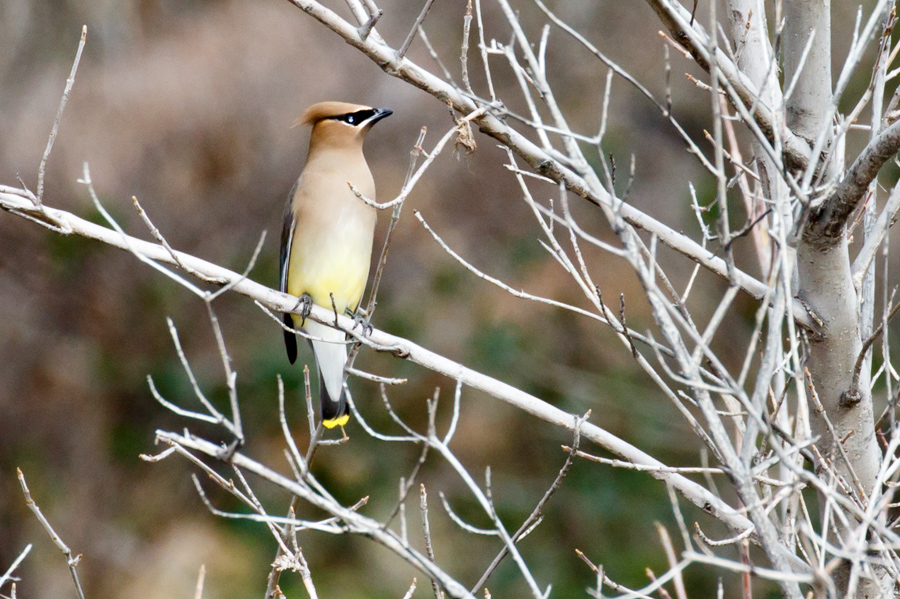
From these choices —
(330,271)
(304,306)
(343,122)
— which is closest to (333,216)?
(330,271)

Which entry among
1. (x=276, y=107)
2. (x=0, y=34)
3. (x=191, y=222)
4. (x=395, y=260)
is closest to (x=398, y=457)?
(x=395, y=260)

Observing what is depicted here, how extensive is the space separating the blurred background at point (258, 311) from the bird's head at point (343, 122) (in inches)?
68.5

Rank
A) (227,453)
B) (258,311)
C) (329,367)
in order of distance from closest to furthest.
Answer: (227,453), (329,367), (258,311)

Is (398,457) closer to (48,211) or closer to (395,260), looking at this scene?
Answer: (395,260)

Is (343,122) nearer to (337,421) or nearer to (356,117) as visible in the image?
(356,117)

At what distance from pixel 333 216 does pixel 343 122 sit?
1.23ft

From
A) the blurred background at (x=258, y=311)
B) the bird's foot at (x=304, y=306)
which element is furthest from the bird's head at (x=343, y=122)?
the blurred background at (x=258, y=311)

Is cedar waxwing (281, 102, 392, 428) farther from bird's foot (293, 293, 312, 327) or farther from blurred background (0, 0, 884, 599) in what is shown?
blurred background (0, 0, 884, 599)

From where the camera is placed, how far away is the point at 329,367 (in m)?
4.35

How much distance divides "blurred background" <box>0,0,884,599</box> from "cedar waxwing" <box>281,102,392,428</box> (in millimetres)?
1607

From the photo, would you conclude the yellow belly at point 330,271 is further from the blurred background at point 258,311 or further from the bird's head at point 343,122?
the blurred background at point 258,311

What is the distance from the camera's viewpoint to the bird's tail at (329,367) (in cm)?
427

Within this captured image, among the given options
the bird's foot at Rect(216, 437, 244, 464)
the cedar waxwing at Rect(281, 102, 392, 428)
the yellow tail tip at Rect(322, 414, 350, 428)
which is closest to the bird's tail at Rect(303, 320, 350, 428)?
the yellow tail tip at Rect(322, 414, 350, 428)

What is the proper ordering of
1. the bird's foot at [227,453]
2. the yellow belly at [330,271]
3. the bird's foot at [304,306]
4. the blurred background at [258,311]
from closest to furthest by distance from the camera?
the bird's foot at [227,453]
the bird's foot at [304,306]
the yellow belly at [330,271]
the blurred background at [258,311]
